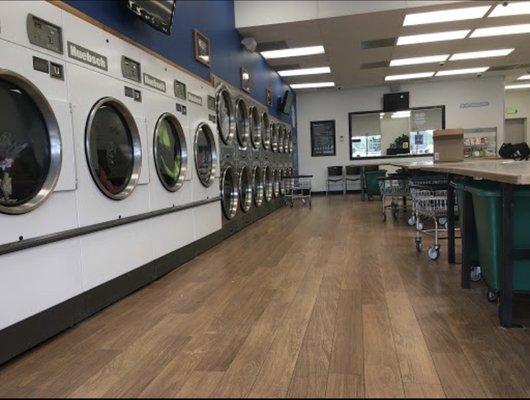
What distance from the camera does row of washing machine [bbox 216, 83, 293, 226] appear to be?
5.36 metres

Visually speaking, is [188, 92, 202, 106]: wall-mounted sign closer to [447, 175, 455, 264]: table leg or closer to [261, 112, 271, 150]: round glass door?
[447, 175, 455, 264]: table leg

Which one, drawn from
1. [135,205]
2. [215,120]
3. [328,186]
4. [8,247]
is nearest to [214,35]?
[215,120]

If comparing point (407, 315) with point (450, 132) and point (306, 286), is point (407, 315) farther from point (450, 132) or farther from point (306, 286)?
point (450, 132)

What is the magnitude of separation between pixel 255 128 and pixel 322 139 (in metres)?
5.70

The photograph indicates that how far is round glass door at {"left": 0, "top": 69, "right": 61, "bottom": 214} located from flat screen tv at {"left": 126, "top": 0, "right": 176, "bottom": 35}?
3.97 ft

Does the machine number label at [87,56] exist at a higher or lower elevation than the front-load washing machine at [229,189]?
higher

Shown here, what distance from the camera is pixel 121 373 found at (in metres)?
1.84

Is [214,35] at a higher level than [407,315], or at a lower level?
higher

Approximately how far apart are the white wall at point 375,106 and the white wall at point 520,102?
3101 millimetres

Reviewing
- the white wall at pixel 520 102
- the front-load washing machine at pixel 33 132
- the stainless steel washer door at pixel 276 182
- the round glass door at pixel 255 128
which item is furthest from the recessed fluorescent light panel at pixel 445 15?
the white wall at pixel 520 102

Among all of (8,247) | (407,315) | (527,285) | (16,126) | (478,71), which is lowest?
(407,315)

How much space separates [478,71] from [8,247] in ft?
37.5

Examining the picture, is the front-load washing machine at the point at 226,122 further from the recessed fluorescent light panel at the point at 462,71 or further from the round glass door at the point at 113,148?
the recessed fluorescent light panel at the point at 462,71

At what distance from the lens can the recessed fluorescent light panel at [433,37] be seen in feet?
23.6
